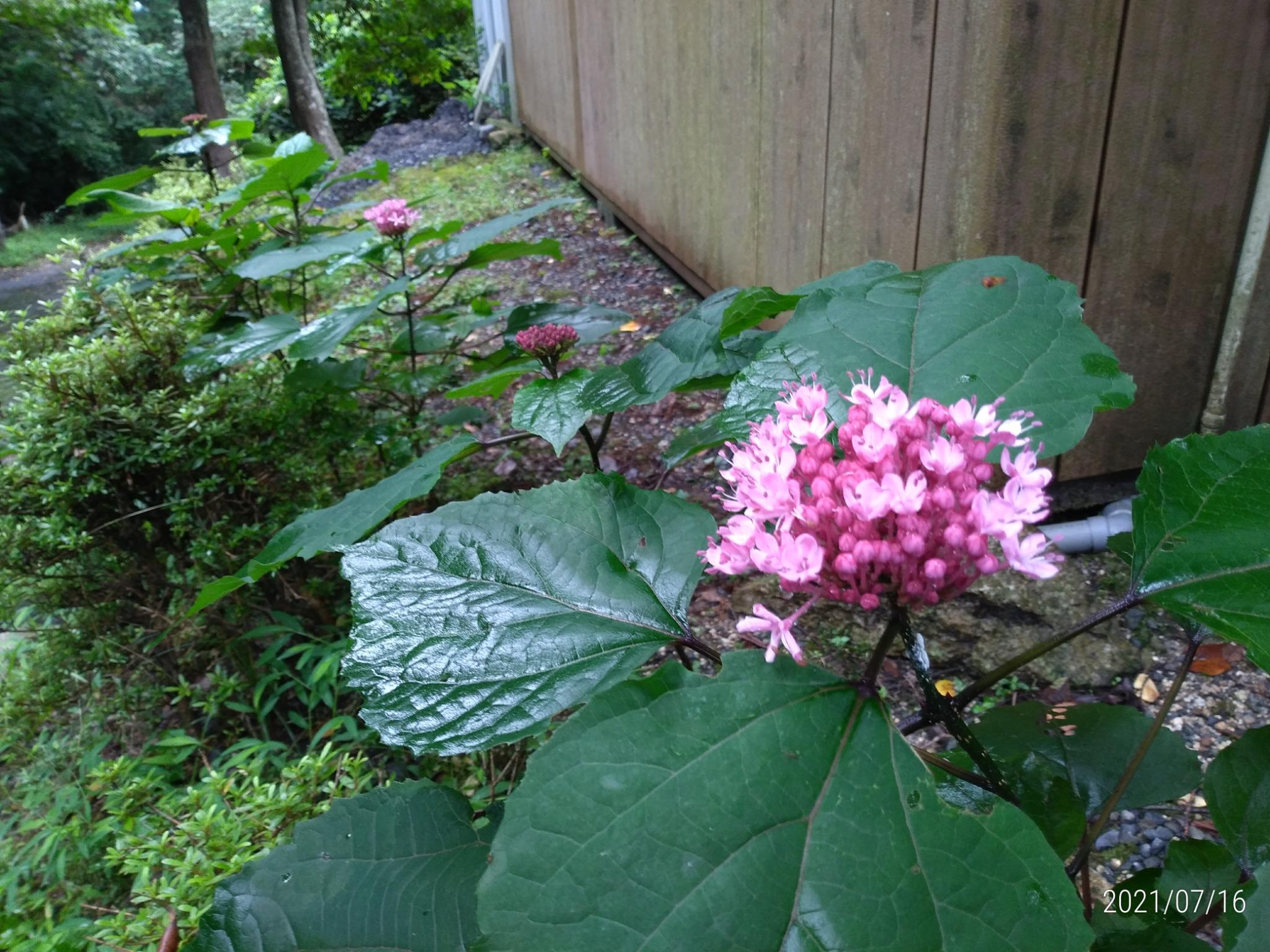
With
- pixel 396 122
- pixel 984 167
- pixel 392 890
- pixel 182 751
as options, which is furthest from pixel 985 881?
pixel 396 122

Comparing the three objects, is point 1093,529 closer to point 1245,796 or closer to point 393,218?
point 1245,796

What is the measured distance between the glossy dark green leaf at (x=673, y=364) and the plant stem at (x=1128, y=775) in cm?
74

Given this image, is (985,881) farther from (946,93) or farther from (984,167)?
(946,93)

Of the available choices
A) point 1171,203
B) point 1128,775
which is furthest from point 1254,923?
point 1171,203

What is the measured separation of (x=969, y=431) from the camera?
2.28ft

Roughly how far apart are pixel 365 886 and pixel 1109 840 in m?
1.36

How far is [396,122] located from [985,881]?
15.2m

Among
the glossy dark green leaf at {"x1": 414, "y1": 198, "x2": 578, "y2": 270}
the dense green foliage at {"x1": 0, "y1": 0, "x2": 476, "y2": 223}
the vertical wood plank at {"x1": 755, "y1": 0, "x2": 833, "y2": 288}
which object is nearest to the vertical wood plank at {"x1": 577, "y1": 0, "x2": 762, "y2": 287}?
the vertical wood plank at {"x1": 755, "y1": 0, "x2": 833, "y2": 288}

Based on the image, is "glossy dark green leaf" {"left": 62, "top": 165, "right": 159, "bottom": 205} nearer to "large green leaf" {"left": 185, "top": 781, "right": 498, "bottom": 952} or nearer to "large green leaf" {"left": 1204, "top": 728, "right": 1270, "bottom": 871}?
"large green leaf" {"left": 185, "top": 781, "right": 498, "bottom": 952}

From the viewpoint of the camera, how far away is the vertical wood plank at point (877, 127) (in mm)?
2049

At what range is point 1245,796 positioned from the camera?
88 centimetres

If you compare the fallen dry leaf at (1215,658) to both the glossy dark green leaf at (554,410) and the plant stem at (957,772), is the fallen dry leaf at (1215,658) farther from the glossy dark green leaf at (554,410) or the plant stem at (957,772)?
the glossy dark green leaf at (554,410)

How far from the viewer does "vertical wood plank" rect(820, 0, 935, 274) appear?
2049 mm

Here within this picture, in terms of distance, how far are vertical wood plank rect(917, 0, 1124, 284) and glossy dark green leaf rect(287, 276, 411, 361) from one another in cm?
143
